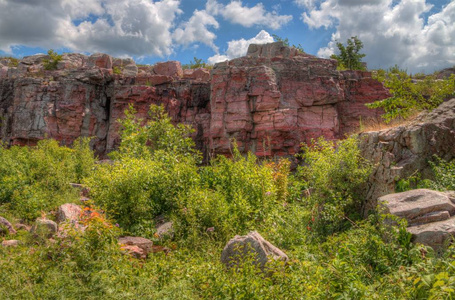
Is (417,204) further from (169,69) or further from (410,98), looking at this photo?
(169,69)

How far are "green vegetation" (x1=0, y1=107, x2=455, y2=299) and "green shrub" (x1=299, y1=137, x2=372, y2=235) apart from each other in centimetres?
3

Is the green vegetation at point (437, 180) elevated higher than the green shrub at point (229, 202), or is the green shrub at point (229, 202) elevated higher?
the green vegetation at point (437, 180)

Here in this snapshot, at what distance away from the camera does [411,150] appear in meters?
7.27

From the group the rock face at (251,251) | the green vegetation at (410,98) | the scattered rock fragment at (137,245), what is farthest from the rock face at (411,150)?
the scattered rock fragment at (137,245)

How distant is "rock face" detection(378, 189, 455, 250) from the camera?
4.77 meters

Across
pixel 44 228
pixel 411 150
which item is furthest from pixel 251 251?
pixel 411 150

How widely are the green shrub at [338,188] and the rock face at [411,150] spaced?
0.30 metres

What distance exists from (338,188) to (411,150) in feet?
5.68

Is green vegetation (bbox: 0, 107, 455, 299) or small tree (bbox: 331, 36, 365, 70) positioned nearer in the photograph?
green vegetation (bbox: 0, 107, 455, 299)

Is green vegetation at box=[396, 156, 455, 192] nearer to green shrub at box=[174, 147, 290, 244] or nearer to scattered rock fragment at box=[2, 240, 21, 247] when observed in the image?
green shrub at box=[174, 147, 290, 244]

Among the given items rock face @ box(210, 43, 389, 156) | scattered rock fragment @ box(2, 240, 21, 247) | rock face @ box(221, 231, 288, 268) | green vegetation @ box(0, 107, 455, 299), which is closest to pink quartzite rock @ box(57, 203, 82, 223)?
green vegetation @ box(0, 107, 455, 299)

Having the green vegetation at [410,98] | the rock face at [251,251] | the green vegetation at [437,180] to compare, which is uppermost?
the green vegetation at [410,98]

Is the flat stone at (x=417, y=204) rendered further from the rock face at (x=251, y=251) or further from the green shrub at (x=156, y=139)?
the green shrub at (x=156, y=139)

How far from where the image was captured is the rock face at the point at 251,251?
16.5 ft
